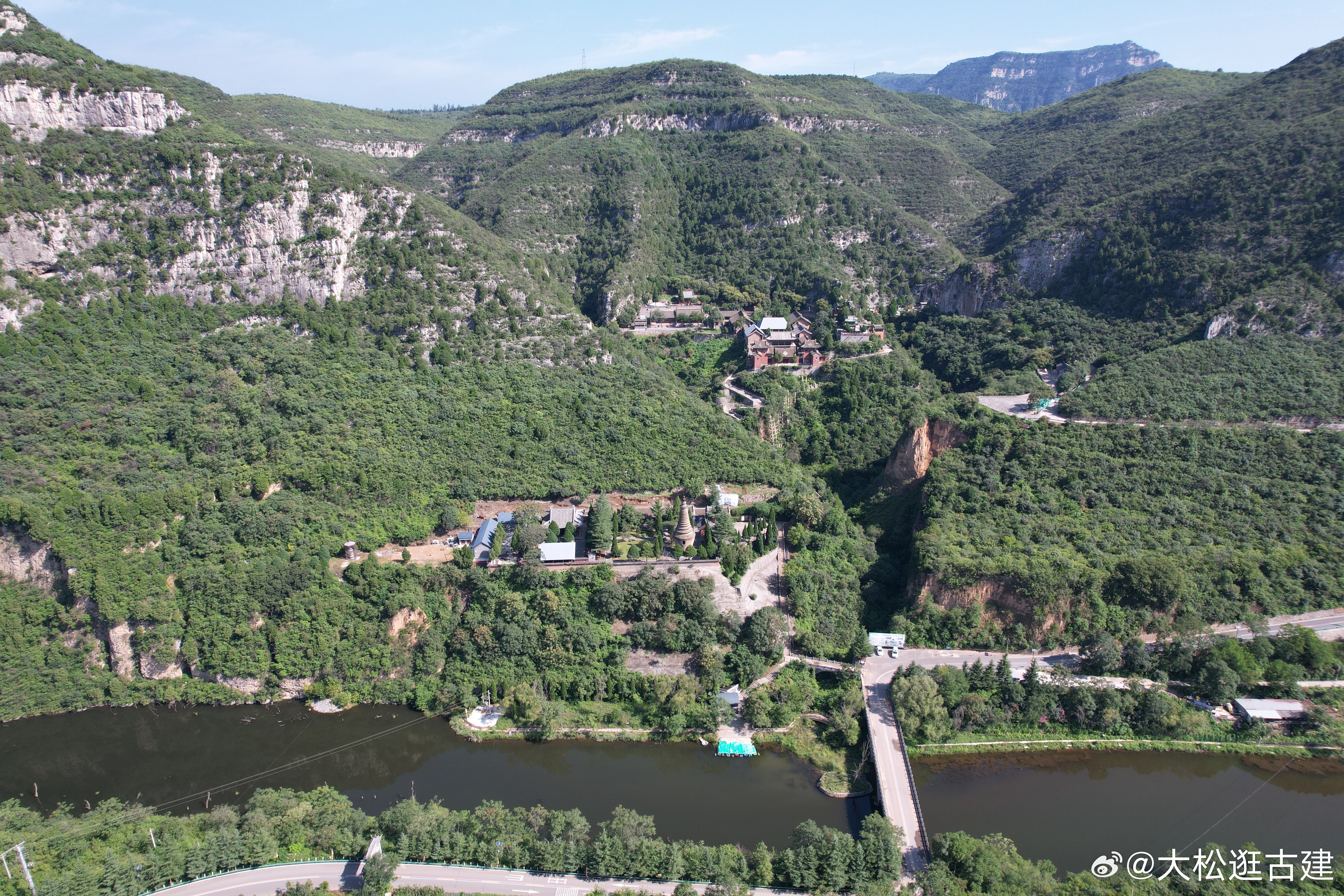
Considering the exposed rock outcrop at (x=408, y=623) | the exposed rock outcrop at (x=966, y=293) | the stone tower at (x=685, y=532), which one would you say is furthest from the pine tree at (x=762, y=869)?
the exposed rock outcrop at (x=966, y=293)

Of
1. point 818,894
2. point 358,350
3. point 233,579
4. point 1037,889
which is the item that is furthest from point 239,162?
point 1037,889

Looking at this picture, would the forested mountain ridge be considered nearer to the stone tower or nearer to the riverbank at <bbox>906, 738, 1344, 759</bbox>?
the stone tower

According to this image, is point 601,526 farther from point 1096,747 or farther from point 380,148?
point 380,148

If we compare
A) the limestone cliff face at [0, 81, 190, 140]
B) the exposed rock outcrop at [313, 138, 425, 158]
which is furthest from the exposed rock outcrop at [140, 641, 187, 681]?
the exposed rock outcrop at [313, 138, 425, 158]

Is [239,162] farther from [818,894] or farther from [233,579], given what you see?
[818,894]

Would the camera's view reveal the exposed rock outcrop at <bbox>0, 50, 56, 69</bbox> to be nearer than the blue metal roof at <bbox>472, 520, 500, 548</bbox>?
No

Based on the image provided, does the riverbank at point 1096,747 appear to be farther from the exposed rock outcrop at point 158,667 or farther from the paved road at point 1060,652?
the exposed rock outcrop at point 158,667
